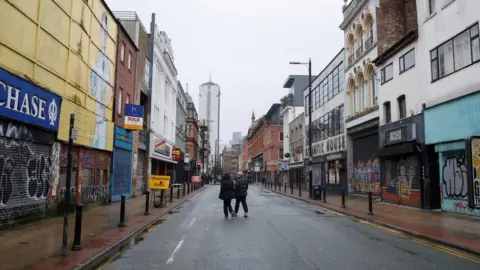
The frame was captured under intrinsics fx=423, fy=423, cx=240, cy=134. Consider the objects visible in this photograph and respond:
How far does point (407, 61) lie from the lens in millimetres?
22641

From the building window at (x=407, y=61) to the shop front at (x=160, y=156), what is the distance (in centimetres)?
1793

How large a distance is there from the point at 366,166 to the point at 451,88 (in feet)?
40.9

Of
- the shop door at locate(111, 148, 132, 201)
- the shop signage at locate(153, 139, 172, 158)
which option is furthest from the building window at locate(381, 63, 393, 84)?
the shop signage at locate(153, 139, 172, 158)

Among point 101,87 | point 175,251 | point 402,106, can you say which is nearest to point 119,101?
point 101,87

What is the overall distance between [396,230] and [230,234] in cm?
530

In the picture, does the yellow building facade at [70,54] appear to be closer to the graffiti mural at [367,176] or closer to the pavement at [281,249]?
the pavement at [281,249]

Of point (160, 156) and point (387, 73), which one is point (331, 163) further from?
point (160, 156)

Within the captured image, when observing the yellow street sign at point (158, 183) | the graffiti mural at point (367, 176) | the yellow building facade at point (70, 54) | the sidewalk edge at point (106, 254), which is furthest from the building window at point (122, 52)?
the graffiti mural at point (367, 176)

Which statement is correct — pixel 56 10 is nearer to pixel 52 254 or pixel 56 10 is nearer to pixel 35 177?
pixel 35 177

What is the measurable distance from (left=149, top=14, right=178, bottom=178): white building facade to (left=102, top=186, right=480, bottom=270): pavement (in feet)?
67.3

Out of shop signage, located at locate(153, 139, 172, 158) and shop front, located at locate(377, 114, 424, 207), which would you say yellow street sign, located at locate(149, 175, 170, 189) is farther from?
shop signage, located at locate(153, 139, 172, 158)

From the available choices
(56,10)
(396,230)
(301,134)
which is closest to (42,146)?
(56,10)

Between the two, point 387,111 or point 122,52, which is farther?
point 387,111

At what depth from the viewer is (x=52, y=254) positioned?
8453 mm
